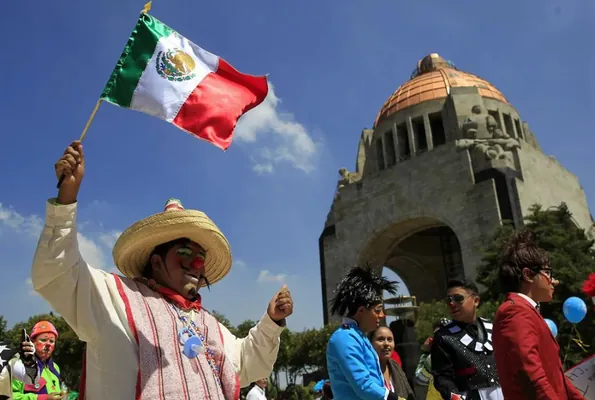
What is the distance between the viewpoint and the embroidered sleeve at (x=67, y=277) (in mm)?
2434

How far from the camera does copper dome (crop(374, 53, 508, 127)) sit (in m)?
31.6

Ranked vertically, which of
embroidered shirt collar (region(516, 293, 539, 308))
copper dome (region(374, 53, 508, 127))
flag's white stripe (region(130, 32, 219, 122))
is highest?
copper dome (region(374, 53, 508, 127))

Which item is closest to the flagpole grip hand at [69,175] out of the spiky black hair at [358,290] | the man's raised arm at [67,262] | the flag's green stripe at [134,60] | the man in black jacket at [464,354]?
the man's raised arm at [67,262]

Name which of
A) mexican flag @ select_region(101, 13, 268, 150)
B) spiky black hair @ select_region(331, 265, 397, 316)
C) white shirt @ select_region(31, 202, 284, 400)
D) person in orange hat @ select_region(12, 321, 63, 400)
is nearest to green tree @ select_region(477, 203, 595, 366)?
spiky black hair @ select_region(331, 265, 397, 316)

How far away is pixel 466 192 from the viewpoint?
26.6 meters

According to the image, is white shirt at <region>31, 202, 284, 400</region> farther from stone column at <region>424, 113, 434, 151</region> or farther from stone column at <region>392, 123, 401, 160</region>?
stone column at <region>392, 123, 401, 160</region>

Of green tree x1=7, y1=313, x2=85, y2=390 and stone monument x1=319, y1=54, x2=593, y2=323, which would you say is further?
green tree x1=7, y1=313, x2=85, y2=390

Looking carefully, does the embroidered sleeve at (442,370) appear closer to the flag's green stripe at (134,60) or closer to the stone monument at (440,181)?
the flag's green stripe at (134,60)

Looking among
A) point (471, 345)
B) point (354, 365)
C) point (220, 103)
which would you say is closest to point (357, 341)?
point (354, 365)

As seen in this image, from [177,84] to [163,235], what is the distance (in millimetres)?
1170

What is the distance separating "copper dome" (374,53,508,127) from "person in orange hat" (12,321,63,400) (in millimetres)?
27746

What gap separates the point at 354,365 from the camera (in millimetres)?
4012

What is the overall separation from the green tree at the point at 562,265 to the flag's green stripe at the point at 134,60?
13091mm

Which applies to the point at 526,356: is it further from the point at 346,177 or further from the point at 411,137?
the point at 346,177
